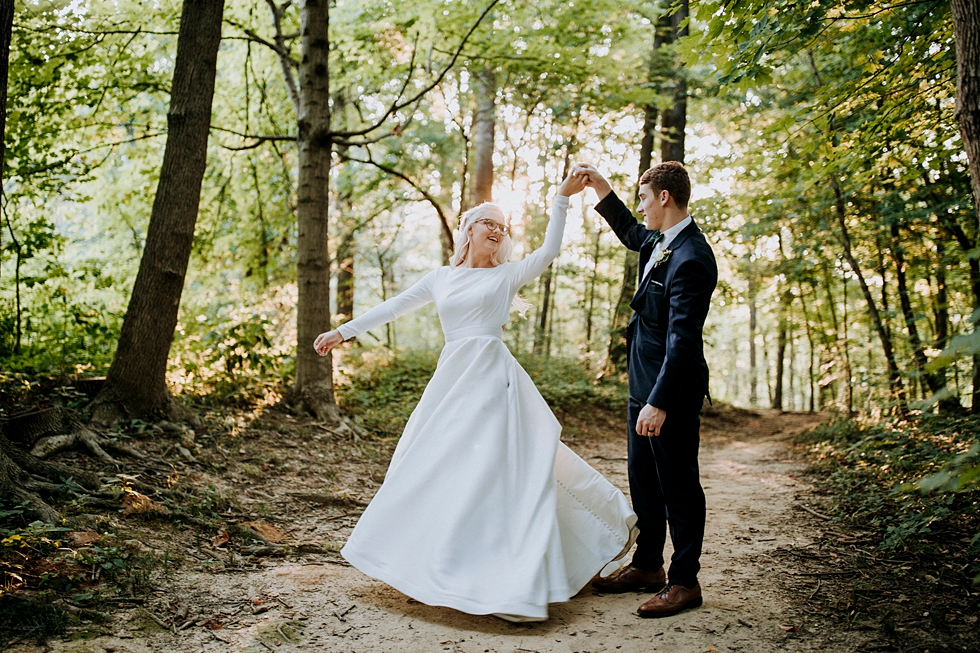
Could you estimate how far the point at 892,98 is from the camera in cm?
564

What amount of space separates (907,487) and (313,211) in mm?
6897

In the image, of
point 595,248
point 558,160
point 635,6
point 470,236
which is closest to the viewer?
point 470,236

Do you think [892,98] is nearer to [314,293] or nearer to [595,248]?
[314,293]

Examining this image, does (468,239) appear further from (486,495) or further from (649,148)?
(649,148)

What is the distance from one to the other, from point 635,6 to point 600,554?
33.5 ft

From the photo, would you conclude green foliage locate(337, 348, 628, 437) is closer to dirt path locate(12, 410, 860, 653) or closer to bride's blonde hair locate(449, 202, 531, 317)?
dirt path locate(12, 410, 860, 653)

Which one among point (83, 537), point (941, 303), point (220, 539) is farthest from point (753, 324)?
point (83, 537)

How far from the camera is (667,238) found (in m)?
3.59

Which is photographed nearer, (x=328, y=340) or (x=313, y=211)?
(x=328, y=340)

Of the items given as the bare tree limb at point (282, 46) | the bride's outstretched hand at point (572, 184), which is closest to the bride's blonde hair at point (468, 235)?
the bride's outstretched hand at point (572, 184)

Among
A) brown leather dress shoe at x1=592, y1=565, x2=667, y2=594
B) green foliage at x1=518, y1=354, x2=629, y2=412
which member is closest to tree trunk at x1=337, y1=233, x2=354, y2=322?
green foliage at x1=518, y1=354, x2=629, y2=412

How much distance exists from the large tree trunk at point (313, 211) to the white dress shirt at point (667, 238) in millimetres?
4981

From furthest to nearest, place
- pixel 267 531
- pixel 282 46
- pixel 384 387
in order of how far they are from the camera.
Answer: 1. pixel 384 387
2. pixel 282 46
3. pixel 267 531

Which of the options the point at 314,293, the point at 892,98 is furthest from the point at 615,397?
the point at 892,98
